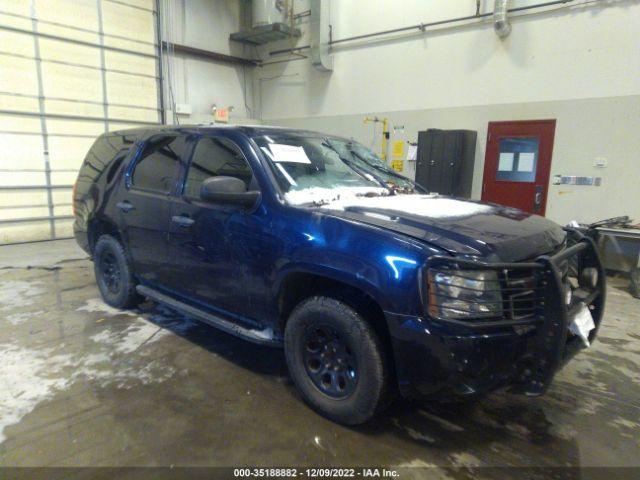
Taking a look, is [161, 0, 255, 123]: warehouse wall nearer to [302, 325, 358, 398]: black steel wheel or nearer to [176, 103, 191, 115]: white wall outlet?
[176, 103, 191, 115]: white wall outlet

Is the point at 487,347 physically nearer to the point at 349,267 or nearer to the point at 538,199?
the point at 349,267

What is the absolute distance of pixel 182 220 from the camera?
3.05 metres

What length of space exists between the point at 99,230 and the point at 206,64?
7.20 meters

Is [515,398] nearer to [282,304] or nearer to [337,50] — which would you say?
[282,304]

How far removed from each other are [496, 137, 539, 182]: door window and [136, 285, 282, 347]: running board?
19.0ft

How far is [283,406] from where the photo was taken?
2.57 metres

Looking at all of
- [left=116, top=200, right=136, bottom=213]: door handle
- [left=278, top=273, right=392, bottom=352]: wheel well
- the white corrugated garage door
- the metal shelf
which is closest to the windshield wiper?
[left=278, top=273, right=392, bottom=352]: wheel well

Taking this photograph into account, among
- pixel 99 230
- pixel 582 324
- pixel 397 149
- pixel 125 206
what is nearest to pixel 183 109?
pixel 397 149

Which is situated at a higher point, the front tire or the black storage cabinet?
the black storage cabinet

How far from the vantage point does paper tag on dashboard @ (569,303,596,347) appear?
2219 millimetres

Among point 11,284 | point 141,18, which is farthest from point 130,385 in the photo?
point 141,18

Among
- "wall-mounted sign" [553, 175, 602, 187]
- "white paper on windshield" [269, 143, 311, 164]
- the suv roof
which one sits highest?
the suv roof

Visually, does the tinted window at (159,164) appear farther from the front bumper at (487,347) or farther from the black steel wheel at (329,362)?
the front bumper at (487,347)

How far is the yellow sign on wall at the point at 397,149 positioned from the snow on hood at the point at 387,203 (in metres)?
5.47
